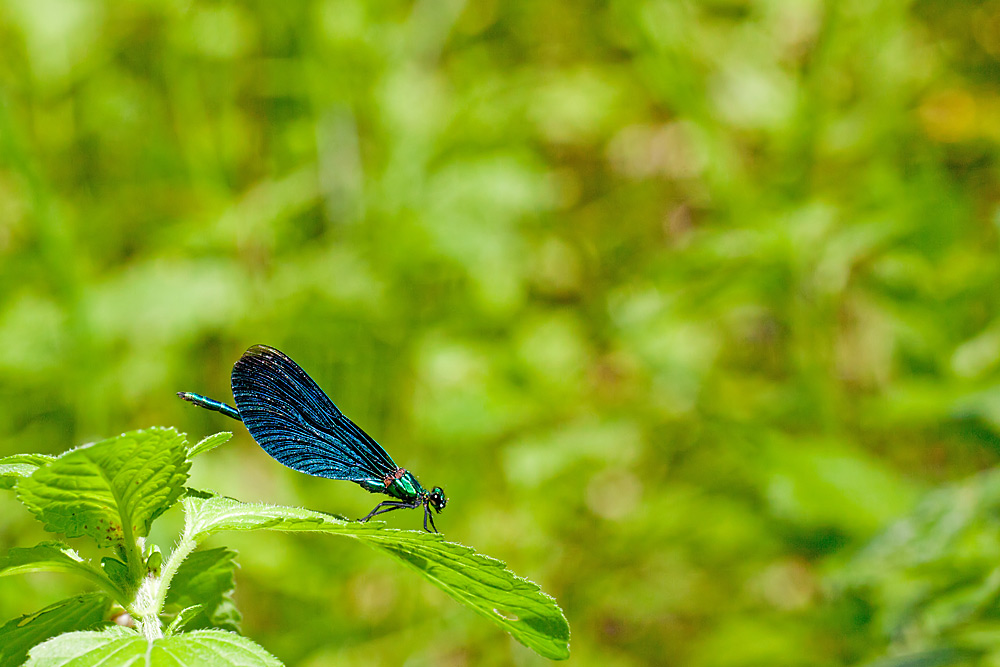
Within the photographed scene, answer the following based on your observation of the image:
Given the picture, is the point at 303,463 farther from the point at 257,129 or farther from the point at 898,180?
the point at 257,129

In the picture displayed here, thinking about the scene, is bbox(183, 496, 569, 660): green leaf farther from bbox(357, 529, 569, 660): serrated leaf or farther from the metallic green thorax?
the metallic green thorax

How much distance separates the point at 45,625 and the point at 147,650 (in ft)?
0.47

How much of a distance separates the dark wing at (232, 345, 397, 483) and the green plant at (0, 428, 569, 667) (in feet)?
0.39

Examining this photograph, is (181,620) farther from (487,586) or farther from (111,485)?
(487,586)

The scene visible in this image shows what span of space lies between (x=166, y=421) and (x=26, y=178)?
2.66 ft

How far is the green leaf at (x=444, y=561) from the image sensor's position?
1.83 feet

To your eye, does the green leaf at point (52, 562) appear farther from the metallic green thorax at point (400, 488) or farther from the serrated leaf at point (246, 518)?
the metallic green thorax at point (400, 488)

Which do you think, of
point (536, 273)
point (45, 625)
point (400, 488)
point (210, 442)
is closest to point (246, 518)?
point (210, 442)

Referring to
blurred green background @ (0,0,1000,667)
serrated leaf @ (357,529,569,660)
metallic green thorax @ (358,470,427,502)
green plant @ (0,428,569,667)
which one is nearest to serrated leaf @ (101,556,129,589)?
green plant @ (0,428,569,667)

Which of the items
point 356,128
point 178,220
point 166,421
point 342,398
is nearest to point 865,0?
point 356,128

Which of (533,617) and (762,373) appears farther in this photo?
(762,373)

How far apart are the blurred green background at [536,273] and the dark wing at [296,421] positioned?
3.25 feet

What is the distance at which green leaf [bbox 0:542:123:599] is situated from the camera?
55cm

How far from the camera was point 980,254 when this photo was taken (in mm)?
1972
